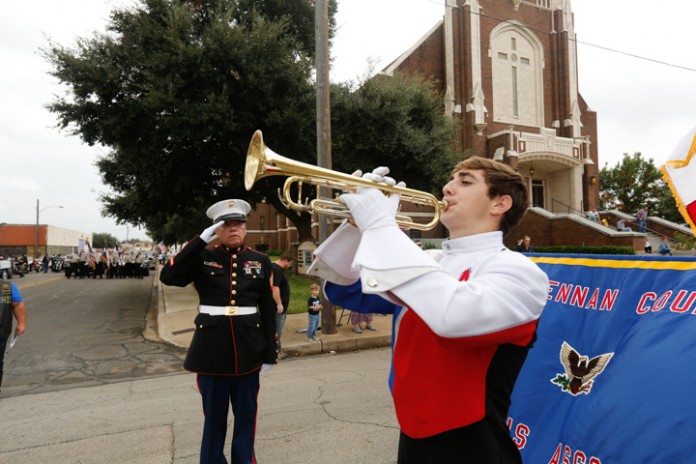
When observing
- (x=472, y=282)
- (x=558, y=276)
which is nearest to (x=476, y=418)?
(x=472, y=282)

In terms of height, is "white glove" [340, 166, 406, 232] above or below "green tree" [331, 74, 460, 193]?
below

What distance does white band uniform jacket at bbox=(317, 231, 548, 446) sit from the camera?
1.28 meters

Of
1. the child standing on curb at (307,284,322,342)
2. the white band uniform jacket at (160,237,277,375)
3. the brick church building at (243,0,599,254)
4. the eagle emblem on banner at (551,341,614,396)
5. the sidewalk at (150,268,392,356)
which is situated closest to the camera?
the eagle emblem on banner at (551,341,614,396)

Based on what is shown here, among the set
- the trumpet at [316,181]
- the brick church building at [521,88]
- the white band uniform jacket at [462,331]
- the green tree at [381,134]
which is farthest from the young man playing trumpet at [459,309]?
the brick church building at [521,88]

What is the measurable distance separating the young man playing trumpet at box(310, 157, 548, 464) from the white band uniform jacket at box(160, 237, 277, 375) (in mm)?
1733

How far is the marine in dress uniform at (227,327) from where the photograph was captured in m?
3.11

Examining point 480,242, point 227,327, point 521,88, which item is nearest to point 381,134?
point 227,327

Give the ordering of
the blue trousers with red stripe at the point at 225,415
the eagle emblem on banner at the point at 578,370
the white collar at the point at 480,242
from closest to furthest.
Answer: the white collar at the point at 480,242 < the eagle emblem on banner at the point at 578,370 < the blue trousers with red stripe at the point at 225,415

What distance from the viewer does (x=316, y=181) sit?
1896 millimetres

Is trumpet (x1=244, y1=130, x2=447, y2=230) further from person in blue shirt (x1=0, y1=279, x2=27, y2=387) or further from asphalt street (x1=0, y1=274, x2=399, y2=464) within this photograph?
person in blue shirt (x1=0, y1=279, x2=27, y2=387)

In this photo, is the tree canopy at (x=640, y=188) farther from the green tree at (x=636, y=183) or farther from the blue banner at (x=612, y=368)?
the blue banner at (x=612, y=368)

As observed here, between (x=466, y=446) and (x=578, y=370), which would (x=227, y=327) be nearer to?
(x=466, y=446)

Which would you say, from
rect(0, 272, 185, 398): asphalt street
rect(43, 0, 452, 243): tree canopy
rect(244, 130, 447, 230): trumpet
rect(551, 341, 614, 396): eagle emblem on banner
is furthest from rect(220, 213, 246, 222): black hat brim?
rect(43, 0, 452, 243): tree canopy

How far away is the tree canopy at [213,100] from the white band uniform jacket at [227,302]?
9012mm
